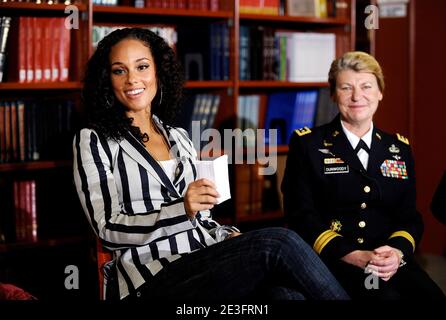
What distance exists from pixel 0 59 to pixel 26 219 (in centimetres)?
73

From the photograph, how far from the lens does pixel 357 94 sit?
228cm

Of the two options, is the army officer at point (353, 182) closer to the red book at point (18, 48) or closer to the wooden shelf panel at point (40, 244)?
the wooden shelf panel at point (40, 244)

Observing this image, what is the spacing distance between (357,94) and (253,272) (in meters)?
0.79

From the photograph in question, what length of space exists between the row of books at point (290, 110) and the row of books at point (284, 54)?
96 mm

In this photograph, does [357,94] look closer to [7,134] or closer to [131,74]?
[131,74]

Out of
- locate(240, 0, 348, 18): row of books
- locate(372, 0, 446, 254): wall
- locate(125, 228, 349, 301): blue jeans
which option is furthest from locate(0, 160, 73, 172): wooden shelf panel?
locate(372, 0, 446, 254): wall

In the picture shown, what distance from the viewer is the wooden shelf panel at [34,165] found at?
2.95m

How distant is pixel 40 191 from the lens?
313cm

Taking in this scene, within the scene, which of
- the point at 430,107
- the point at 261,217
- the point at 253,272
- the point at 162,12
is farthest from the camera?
the point at 430,107

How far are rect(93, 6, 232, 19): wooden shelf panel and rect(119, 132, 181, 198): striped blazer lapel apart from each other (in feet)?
3.81

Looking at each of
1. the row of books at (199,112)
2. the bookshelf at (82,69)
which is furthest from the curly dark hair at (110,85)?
the row of books at (199,112)

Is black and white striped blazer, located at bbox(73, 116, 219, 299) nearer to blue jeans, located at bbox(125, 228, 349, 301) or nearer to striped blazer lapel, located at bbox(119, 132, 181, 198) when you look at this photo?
striped blazer lapel, located at bbox(119, 132, 181, 198)

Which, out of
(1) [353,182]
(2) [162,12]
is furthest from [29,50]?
(1) [353,182]
